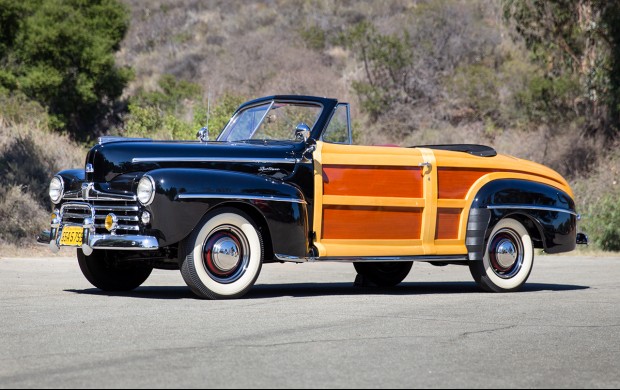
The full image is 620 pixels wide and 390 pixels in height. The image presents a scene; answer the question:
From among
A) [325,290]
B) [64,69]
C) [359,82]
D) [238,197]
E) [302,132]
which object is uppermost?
[359,82]

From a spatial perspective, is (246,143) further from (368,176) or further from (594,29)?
(594,29)

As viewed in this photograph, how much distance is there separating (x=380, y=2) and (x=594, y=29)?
99.6ft

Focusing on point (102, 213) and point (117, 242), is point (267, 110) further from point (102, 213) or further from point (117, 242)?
point (117, 242)

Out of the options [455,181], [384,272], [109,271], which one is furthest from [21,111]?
[455,181]

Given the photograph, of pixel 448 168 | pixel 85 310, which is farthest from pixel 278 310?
pixel 448 168

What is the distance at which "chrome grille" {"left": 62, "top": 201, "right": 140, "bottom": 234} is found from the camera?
10227 millimetres

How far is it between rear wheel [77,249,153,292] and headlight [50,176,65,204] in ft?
1.91

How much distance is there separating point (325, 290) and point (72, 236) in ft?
10.1

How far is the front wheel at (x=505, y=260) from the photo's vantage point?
12.2 m

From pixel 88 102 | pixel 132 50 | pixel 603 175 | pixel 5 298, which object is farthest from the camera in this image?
pixel 132 50

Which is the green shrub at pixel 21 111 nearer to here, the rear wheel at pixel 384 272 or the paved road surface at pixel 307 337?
the rear wheel at pixel 384 272

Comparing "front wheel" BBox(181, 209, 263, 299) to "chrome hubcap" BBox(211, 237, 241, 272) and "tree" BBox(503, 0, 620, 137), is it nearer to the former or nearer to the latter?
"chrome hubcap" BBox(211, 237, 241, 272)

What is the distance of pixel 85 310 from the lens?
9.30 m

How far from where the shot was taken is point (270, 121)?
1213 centimetres
